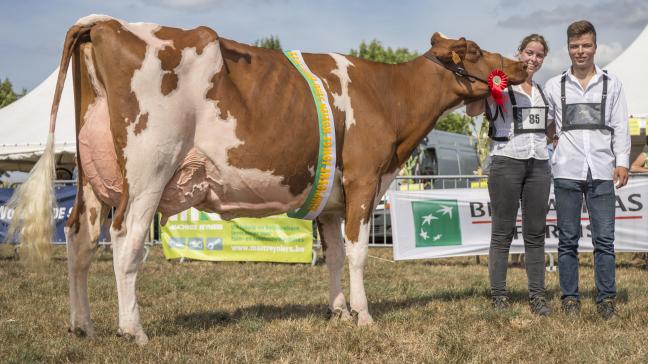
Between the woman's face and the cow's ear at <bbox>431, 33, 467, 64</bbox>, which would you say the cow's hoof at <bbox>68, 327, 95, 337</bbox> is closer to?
the cow's ear at <bbox>431, 33, 467, 64</bbox>

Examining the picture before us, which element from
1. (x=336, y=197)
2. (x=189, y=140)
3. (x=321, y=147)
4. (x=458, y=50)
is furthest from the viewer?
(x=458, y=50)

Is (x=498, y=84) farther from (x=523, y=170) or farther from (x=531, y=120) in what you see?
(x=523, y=170)

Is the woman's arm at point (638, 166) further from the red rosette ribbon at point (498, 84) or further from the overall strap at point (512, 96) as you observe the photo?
the red rosette ribbon at point (498, 84)

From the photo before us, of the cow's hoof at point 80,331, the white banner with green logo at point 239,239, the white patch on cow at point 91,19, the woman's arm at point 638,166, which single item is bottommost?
the cow's hoof at point 80,331

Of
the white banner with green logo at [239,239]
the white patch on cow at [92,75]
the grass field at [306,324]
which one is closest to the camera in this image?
the grass field at [306,324]

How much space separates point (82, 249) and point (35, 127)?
13.9 m

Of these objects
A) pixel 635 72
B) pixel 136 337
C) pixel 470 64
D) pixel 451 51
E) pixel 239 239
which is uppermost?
pixel 635 72

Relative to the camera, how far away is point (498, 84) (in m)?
5.92

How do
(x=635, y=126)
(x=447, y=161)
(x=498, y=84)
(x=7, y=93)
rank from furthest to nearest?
(x=7, y=93) → (x=447, y=161) → (x=635, y=126) → (x=498, y=84)

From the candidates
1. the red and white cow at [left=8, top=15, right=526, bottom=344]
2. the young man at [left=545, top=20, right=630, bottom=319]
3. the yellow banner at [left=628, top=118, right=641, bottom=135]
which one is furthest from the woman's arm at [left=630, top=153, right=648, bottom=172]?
the red and white cow at [left=8, top=15, right=526, bottom=344]

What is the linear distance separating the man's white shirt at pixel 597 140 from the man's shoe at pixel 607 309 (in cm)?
104

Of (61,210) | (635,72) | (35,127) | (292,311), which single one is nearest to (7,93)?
(35,127)

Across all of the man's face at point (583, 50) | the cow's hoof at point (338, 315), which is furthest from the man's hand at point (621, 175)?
the cow's hoof at point (338, 315)

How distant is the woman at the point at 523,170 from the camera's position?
5934mm
